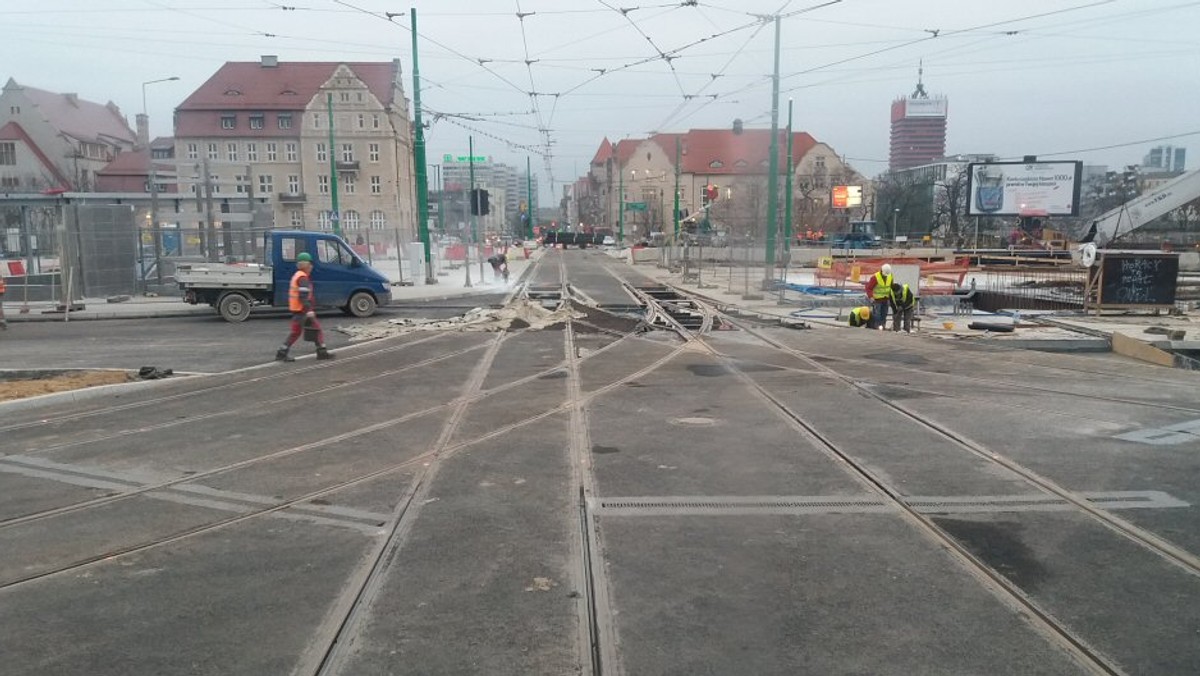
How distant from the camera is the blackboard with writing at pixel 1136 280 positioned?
801 inches

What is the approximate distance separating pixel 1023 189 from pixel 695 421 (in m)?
56.6

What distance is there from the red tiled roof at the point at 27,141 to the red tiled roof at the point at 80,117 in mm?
3599

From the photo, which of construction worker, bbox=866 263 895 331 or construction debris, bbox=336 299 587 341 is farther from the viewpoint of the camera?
construction worker, bbox=866 263 895 331

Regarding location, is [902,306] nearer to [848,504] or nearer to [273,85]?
[848,504]

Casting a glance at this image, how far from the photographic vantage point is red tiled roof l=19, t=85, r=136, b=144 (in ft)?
271

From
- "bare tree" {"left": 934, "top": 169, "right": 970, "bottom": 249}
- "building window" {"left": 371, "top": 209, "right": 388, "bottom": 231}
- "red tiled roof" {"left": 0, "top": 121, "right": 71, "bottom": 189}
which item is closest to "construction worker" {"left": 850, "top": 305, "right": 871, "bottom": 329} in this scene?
"bare tree" {"left": 934, "top": 169, "right": 970, "bottom": 249}

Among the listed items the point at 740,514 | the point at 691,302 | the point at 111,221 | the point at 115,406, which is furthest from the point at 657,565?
the point at 111,221

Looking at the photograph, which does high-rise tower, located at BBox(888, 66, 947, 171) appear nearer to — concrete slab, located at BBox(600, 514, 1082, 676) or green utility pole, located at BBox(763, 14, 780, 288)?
green utility pole, located at BBox(763, 14, 780, 288)

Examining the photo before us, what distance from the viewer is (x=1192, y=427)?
26.8ft

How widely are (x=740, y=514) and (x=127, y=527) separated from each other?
4254 millimetres

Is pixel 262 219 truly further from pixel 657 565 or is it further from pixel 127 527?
pixel 657 565

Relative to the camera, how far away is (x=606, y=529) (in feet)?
17.7

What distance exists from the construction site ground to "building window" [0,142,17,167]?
83688 millimetres

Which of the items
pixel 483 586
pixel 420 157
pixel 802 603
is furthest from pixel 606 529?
pixel 420 157
